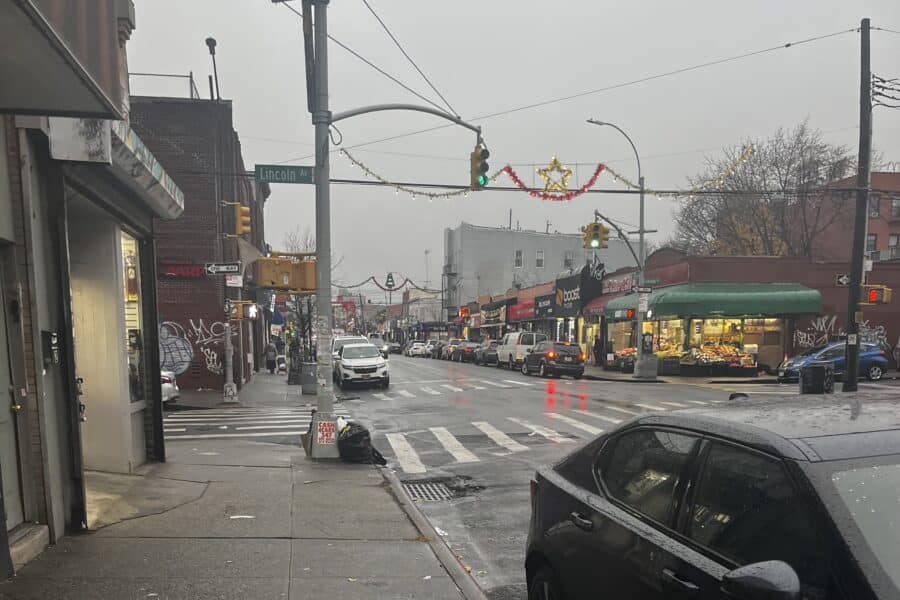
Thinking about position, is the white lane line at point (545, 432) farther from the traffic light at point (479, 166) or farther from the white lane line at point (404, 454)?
the traffic light at point (479, 166)

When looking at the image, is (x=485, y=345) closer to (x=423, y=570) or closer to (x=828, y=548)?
(x=423, y=570)

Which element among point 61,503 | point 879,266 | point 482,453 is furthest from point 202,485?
point 879,266

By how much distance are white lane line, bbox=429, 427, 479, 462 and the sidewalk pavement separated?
7.00 ft

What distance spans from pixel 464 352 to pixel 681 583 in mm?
40313

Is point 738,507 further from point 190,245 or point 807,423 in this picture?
point 190,245

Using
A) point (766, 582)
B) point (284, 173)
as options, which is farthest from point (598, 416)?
point (766, 582)

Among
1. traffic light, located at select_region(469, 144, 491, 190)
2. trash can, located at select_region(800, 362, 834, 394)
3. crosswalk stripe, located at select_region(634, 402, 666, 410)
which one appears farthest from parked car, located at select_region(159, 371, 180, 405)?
trash can, located at select_region(800, 362, 834, 394)

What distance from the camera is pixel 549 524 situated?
349 cm

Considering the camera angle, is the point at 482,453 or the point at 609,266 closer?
the point at 482,453

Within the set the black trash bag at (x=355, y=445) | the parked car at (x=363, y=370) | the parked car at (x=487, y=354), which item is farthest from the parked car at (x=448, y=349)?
the black trash bag at (x=355, y=445)

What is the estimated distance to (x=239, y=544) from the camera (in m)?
5.02

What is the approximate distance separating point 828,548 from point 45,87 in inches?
189

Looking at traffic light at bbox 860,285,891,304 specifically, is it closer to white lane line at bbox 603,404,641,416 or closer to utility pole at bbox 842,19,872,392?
utility pole at bbox 842,19,872,392

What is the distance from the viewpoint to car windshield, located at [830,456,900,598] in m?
1.86
